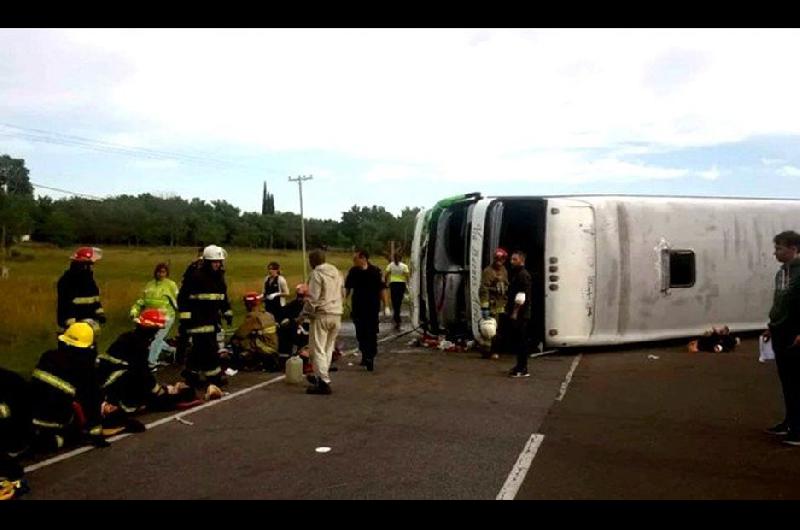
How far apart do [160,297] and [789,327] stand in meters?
7.90

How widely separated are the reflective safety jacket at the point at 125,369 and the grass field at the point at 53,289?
4865mm

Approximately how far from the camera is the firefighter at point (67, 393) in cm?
551

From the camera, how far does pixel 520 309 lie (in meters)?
9.69

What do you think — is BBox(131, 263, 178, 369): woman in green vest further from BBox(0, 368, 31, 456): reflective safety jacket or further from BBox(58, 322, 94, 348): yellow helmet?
BBox(0, 368, 31, 456): reflective safety jacket

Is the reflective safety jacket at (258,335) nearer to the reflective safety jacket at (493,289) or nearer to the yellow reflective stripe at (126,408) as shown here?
the yellow reflective stripe at (126,408)

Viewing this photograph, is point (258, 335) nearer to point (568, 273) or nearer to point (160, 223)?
point (568, 273)

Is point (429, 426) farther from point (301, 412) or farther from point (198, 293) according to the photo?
point (198, 293)

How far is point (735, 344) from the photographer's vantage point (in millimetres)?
12219

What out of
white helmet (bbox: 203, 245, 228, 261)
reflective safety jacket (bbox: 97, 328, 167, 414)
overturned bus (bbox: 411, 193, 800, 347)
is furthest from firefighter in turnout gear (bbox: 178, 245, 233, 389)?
overturned bus (bbox: 411, 193, 800, 347)

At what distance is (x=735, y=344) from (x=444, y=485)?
9020 millimetres

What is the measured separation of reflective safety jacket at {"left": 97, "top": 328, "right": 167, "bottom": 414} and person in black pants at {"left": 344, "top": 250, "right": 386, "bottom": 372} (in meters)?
3.70

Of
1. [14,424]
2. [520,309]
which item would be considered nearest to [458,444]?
[14,424]

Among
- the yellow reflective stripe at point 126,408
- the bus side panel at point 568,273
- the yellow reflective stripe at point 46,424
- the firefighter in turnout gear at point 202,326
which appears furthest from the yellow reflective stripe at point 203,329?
the bus side panel at point 568,273

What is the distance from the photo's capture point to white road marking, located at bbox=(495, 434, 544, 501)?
4.82m
